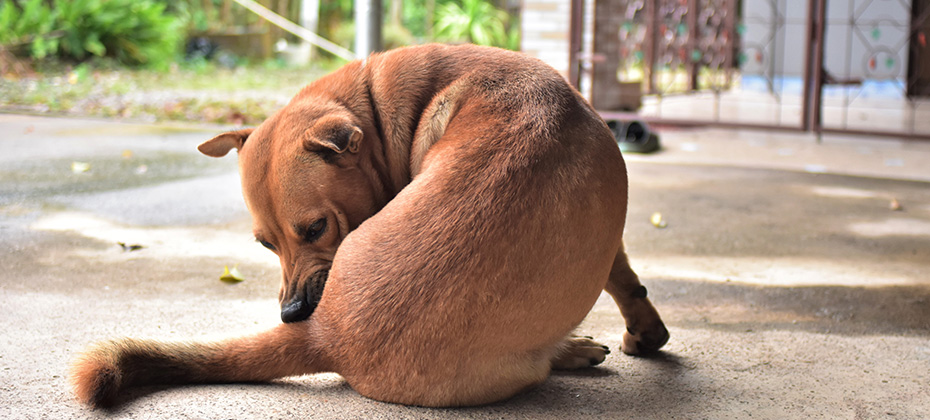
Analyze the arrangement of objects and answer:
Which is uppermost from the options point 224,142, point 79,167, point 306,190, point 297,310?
point 224,142

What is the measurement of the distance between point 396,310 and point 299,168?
1.75 feet

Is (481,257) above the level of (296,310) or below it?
above

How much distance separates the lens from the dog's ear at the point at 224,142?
2.53m

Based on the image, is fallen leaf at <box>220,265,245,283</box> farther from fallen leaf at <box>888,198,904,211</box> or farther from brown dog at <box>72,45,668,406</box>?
fallen leaf at <box>888,198,904,211</box>

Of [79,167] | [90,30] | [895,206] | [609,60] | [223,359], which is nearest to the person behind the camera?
[223,359]

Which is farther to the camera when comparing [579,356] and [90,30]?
[90,30]

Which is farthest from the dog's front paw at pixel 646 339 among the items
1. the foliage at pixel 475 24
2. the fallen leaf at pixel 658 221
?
the foliage at pixel 475 24

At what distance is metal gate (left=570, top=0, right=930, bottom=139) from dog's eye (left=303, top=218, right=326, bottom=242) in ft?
19.6

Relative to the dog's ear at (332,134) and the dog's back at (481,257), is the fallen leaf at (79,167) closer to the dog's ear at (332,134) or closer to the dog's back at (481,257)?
the dog's ear at (332,134)

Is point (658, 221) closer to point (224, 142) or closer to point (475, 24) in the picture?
point (224, 142)

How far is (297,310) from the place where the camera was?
2246mm

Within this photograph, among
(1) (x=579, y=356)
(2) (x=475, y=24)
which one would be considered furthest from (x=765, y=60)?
(1) (x=579, y=356)

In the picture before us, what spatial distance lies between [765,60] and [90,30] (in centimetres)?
1205

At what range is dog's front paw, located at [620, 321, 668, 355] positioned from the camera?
2.68 m
